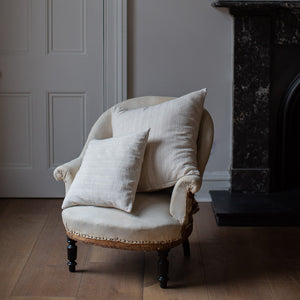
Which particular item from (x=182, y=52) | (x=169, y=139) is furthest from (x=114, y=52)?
(x=169, y=139)

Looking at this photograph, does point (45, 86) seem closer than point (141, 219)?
No

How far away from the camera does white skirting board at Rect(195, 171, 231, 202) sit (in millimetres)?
3898

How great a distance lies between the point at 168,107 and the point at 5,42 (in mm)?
1738

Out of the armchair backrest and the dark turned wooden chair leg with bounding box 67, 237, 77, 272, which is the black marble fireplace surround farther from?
the dark turned wooden chair leg with bounding box 67, 237, 77, 272

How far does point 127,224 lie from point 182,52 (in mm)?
1800

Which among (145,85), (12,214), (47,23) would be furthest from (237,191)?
(47,23)

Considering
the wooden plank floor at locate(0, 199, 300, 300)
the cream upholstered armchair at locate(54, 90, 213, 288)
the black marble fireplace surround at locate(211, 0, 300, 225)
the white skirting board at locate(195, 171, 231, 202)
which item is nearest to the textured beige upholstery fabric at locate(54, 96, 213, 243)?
the cream upholstered armchair at locate(54, 90, 213, 288)

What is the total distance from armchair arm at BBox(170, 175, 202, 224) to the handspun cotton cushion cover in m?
0.09

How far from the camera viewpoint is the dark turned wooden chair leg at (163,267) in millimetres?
2422

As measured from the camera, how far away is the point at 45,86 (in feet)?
12.6

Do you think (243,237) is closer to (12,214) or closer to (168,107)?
(168,107)

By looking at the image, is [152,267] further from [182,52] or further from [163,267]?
[182,52]

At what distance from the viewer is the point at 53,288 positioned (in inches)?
96.5

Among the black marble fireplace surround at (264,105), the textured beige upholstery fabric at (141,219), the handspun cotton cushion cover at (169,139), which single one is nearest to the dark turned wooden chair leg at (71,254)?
the textured beige upholstery fabric at (141,219)
